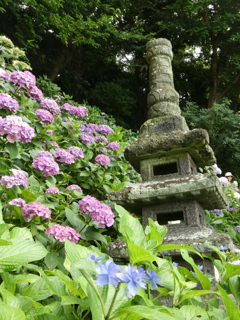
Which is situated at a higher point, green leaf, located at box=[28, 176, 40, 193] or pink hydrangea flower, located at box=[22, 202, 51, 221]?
green leaf, located at box=[28, 176, 40, 193]

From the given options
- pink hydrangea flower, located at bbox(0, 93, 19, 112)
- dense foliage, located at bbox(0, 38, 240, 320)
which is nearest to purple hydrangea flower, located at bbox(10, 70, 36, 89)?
dense foliage, located at bbox(0, 38, 240, 320)

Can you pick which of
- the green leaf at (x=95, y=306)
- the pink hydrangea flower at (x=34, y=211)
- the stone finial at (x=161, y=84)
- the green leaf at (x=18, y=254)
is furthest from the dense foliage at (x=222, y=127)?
the green leaf at (x=95, y=306)

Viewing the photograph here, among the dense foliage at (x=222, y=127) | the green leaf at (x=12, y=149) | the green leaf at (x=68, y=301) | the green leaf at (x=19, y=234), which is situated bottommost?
the green leaf at (x=68, y=301)

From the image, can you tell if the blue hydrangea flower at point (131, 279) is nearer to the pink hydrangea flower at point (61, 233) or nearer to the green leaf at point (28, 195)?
the pink hydrangea flower at point (61, 233)

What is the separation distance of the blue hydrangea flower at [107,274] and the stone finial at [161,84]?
2.03 m

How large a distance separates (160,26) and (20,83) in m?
9.34

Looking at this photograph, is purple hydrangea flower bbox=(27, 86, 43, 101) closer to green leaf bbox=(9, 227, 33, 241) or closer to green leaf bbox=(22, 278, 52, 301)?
green leaf bbox=(9, 227, 33, 241)

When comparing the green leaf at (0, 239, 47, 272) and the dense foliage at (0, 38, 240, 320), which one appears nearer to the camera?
the dense foliage at (0, 38, 240, 320)

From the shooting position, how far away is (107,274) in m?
0.51

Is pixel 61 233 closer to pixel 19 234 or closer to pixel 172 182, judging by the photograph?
pixel 19 234

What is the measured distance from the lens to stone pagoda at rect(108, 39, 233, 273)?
182 centimetres

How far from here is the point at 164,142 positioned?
213 cm

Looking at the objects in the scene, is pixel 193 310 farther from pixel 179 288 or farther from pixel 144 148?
pixel 144 148

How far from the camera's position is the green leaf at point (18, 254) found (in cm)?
79
